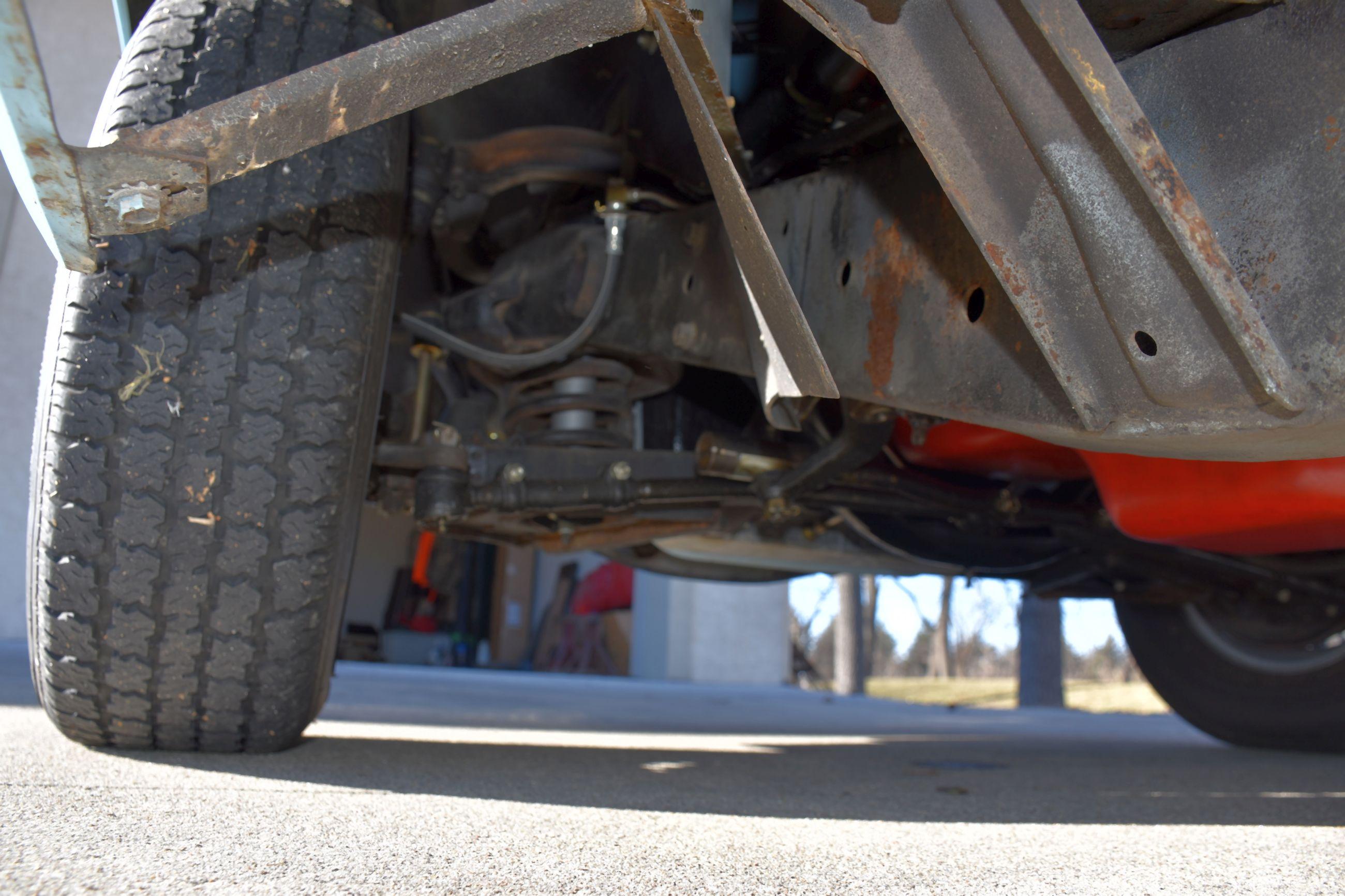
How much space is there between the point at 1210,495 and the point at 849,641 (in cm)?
1010

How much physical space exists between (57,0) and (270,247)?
767cm

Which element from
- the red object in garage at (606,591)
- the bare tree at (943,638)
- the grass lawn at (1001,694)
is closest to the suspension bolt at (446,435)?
the red object in garage at (606,591)

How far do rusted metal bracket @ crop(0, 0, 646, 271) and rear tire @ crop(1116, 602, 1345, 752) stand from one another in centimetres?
218

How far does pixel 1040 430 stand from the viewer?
931mm

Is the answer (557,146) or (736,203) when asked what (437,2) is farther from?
(736,203)

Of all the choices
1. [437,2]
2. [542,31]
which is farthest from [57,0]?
[542,31]

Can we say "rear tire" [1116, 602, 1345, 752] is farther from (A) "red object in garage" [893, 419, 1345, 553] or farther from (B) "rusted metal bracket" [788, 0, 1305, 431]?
(B) "rusted metal bracket" [788, 0, 1305, 431]

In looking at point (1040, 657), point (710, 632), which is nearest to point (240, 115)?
point (710, 632)

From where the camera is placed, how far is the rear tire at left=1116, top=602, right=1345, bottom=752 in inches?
82.6

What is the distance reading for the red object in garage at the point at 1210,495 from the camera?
47.2 inches

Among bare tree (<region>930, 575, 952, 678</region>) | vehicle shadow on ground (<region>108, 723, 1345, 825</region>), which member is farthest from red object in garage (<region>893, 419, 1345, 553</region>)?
bare tree (<region>930, 575, 952, 678</region>)

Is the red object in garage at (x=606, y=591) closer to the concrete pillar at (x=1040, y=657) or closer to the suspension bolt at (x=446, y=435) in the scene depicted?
the concrete pillar at (x=1040, y=657)

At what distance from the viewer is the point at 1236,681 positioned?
7.39ft

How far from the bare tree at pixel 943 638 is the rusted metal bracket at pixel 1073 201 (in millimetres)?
14060
